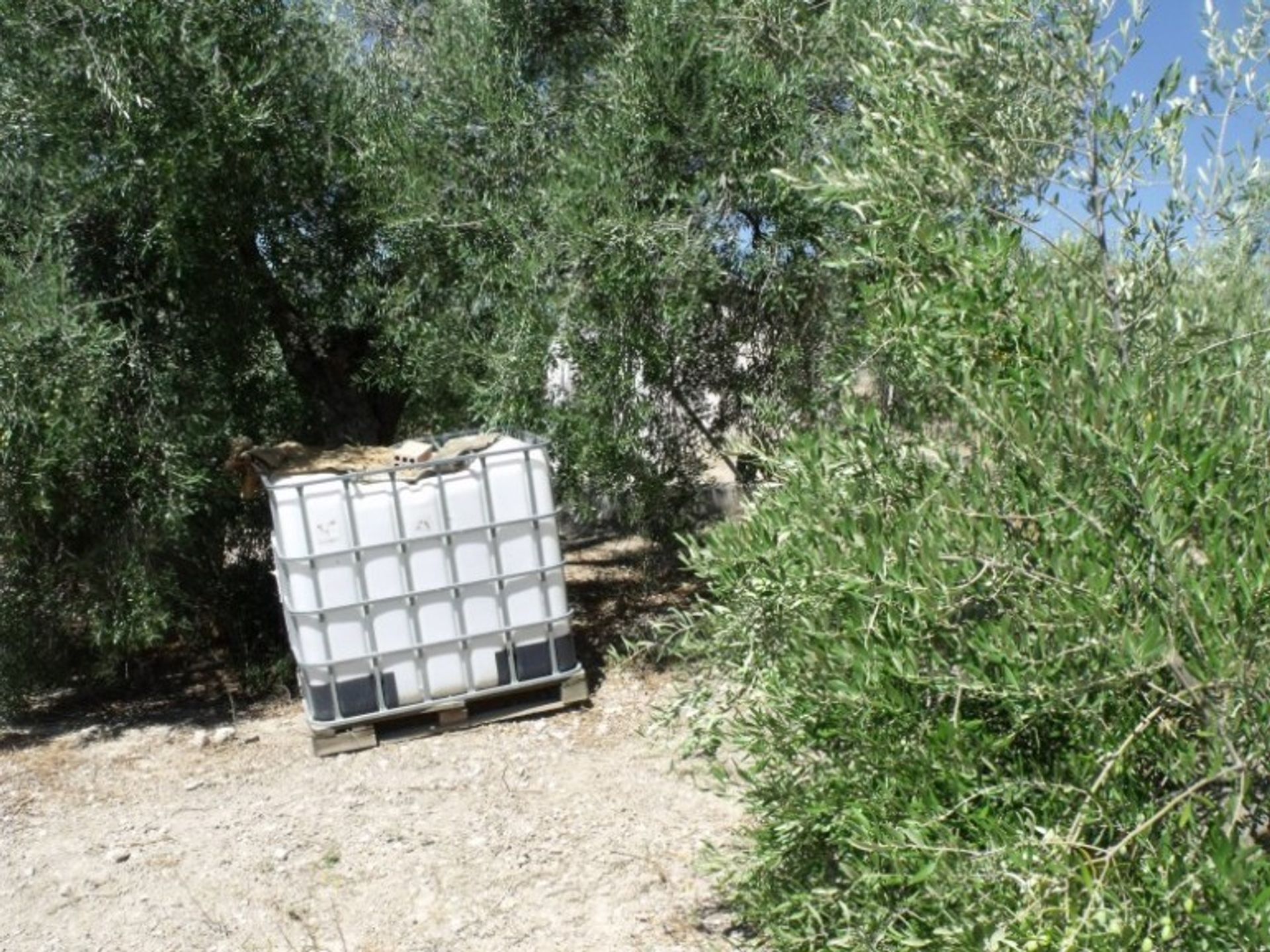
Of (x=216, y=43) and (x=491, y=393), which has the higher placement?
(x=216, y=43)

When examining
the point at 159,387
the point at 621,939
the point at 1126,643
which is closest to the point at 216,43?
the point at 159,387

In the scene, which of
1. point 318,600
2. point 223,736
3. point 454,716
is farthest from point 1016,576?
point 223,736

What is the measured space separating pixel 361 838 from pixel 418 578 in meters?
1.35

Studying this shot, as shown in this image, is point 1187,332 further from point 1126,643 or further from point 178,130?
point 178,130

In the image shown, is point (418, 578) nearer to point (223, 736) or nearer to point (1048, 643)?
point (223, 736)

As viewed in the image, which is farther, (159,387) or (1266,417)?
(159,387)

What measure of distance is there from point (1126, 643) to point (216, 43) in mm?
5512

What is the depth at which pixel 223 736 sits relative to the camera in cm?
664

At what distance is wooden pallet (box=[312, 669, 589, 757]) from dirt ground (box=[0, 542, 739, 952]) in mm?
71

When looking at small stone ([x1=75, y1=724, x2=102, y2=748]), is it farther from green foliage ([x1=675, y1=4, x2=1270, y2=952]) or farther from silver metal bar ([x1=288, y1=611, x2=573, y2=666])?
green foliage ([x1=675, y1=4, x2=1270, y2=952])

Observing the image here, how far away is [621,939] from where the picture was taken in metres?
4.17

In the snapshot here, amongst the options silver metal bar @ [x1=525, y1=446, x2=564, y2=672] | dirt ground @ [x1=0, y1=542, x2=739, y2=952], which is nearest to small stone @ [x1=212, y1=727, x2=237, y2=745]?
dirt ground @ [x1=0, y1=542, x2=739, y2=952]

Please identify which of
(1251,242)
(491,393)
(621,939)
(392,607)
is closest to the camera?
(1251,242)

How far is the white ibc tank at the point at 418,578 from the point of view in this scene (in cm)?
595
